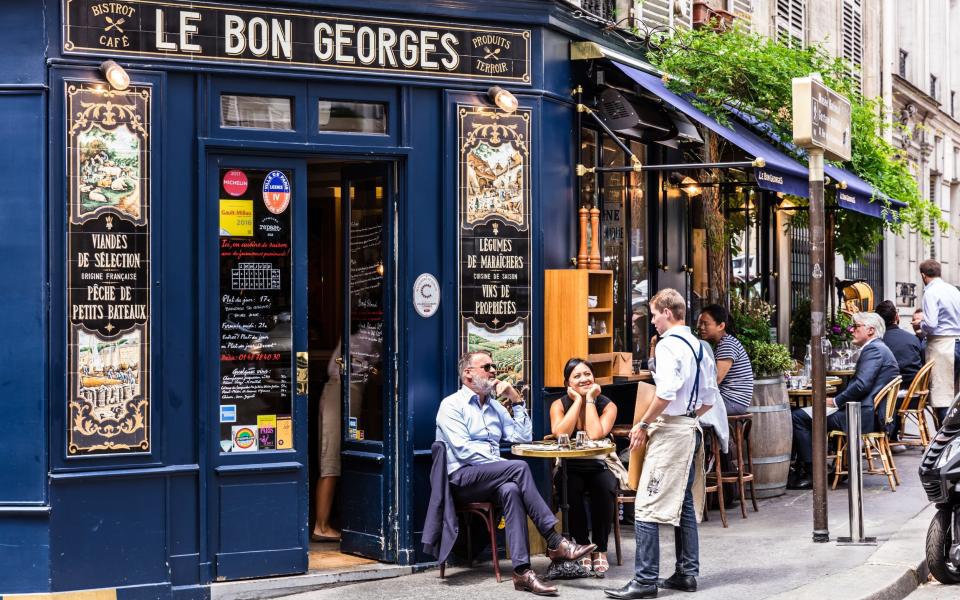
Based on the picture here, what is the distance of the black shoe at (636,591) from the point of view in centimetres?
731

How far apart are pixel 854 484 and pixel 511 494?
8.45ft

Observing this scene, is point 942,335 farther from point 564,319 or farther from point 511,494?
point 511,494

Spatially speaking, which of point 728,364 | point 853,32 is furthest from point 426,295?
point 853,32

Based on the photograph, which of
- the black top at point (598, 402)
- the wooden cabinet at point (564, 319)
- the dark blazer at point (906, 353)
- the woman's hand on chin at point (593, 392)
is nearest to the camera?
the woman's hand on chin at point (593, 392)

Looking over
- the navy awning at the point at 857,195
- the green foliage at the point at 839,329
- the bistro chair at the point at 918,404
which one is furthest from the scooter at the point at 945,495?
the green foliage at the point at 839,329

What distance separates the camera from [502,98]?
845cm

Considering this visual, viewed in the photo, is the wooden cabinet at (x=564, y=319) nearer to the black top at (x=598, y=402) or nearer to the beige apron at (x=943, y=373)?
the black top at (x=598, y=402)

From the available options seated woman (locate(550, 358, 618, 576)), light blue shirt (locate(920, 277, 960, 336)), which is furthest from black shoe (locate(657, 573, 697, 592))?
light blue shirt (locate(920, 277, 960, 336))

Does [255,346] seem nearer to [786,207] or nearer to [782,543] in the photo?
[782,543]

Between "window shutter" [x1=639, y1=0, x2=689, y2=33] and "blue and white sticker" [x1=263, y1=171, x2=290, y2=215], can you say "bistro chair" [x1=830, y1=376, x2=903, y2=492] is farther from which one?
"blue and white sticker" [x1=263, y1=171, x2=290, y2=215]

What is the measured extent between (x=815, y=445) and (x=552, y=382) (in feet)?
6.14

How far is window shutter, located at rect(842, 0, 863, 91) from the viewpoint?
19.5 metres

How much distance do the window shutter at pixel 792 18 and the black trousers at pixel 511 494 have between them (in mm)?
9584

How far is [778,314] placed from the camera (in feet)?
51.7
